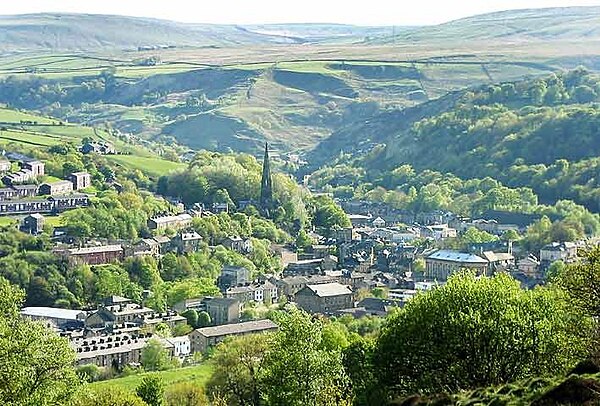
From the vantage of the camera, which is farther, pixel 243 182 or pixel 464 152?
pixel 464 152

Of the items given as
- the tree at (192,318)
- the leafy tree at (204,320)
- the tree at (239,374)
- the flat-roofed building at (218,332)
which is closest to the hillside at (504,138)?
the leafy tree at (204,320)

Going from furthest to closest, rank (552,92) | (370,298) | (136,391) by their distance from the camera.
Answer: (552,92) < (370,298) < (136,391)

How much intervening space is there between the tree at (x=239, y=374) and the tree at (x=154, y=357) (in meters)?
10.3

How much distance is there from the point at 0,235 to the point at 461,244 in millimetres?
32208

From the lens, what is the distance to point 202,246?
273 feet

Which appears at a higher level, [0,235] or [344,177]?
[0,235]

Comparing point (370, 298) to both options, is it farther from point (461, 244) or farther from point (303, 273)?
point (461, 244)

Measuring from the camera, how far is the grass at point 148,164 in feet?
361

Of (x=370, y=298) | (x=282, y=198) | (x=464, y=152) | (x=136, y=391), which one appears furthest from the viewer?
(x=464, y=152)

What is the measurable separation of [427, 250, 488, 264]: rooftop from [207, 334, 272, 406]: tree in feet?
122

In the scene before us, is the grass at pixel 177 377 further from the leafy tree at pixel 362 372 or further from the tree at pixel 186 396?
the leafy tree at pixel 362 372

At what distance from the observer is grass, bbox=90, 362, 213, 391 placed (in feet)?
156

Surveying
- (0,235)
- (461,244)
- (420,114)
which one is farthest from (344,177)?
(0,235)

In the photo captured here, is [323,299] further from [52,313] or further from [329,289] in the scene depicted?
[52,313]
